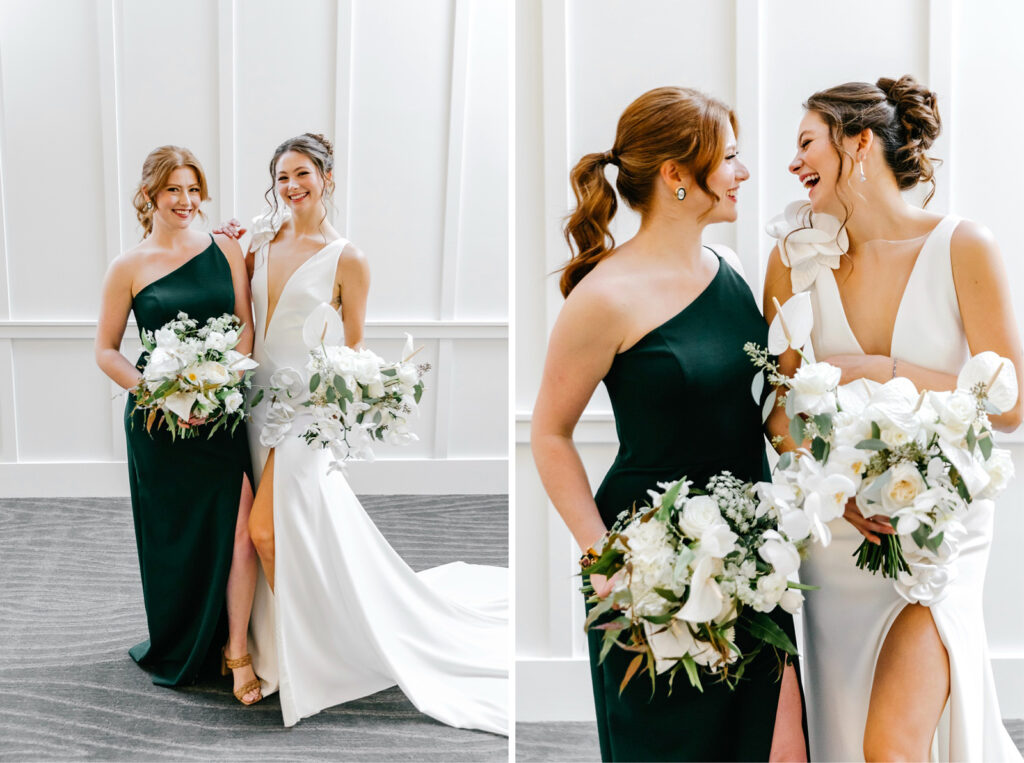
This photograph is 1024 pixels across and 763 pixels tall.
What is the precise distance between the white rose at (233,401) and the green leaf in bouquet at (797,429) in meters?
1.77

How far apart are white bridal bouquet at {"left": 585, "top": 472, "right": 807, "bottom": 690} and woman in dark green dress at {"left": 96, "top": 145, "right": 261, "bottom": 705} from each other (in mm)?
1663

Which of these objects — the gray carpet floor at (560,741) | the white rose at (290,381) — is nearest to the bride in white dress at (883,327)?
the gray carpet floor at (560,741)

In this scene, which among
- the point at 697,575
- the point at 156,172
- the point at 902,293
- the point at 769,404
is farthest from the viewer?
the point at 156,172

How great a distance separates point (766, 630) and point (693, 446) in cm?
43

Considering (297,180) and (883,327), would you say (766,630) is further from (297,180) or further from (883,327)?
(297,180)

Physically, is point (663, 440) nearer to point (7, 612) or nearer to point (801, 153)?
point (801, 153)

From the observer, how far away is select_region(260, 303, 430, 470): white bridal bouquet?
2828 mm

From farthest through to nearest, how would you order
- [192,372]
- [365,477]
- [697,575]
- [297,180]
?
[365,477]
[297,180]
[192,372]
[697,575]

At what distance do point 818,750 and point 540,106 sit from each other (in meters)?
2.06

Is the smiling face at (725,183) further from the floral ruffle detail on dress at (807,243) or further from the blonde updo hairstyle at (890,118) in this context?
the blonde updo hairstyle at (890,118)

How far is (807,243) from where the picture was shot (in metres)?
2.05

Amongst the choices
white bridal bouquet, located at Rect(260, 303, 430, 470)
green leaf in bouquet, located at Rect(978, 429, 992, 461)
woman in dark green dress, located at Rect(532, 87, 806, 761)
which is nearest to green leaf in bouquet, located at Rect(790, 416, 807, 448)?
woman in dark green dress, located at Rect(532, 87, 806, 761)

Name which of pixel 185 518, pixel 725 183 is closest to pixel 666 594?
pixel 725 183

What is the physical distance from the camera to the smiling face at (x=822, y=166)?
80.1 inches
